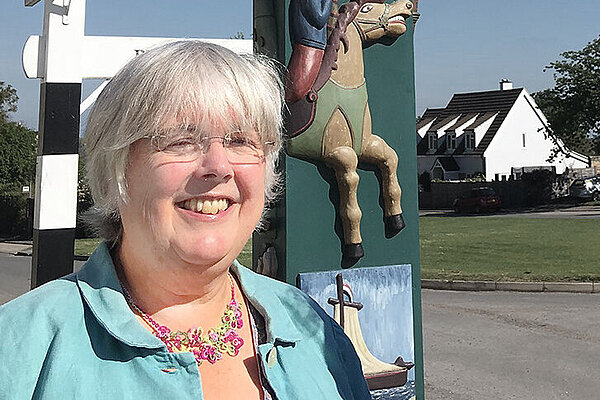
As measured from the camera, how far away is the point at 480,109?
4306 cm

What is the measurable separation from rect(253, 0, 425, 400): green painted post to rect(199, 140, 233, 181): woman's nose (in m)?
2.07

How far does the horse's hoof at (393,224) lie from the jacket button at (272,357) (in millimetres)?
2190

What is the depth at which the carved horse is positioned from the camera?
3461 millimetres

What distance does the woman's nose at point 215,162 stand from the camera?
134cm

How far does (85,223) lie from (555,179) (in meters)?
34.7

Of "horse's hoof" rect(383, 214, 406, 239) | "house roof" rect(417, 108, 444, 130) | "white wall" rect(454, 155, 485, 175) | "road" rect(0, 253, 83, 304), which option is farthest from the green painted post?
"house roof" rect(417, 108, 444, 130)

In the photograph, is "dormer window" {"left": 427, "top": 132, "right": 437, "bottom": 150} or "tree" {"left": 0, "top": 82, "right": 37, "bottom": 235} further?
"dormer window" {"left": 427, "top": 132, "right": 437, "bottom": 150}

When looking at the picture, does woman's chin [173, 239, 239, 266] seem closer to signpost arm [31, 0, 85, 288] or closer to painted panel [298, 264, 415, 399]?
signpost arm [31, 0, 85, 288]

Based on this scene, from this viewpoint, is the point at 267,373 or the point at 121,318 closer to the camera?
the point at 121,318

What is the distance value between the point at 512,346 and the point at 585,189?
2734 cm

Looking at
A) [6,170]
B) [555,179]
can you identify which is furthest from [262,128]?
[555,179]

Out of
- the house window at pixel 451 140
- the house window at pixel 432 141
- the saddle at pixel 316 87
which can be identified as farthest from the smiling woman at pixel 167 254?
the house window at pixel 432 141

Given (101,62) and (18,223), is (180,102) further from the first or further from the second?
(18,223)

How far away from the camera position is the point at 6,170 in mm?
27625
